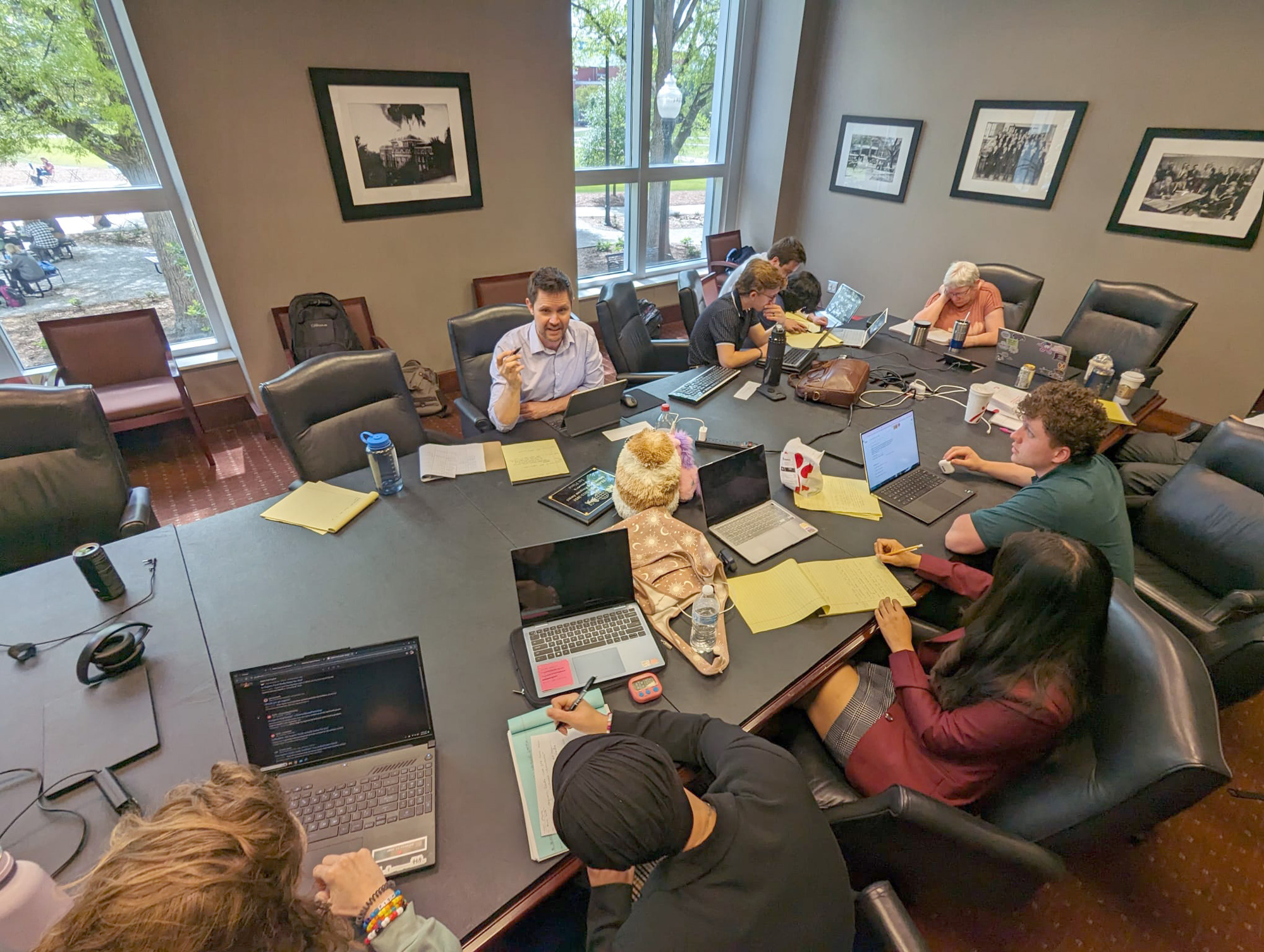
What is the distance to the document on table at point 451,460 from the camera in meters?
2.16

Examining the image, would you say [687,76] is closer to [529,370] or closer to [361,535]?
[529,370]

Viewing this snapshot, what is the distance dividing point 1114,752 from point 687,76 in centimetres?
588

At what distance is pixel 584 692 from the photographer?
1372mm

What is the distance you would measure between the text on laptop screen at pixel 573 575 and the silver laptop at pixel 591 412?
963mm

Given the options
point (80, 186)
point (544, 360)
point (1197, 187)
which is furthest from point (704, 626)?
point (1197, 187)

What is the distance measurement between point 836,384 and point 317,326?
3.26 metres

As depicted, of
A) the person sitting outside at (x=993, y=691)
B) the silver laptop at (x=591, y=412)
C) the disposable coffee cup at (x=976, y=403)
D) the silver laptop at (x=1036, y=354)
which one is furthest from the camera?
the silver laptop at (x=1036, y=354)

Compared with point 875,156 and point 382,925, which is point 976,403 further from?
point 875,156

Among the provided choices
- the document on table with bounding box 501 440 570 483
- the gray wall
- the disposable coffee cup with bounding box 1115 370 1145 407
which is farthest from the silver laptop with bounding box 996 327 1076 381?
the document on table with bounding box 501 440 570 483

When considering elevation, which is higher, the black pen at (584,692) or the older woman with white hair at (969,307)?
the older woman with white hair at (969,307)

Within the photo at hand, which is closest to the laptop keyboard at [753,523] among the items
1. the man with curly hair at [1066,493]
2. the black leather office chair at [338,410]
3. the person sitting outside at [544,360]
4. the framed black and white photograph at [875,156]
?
the man with curly hair at [1066,493]

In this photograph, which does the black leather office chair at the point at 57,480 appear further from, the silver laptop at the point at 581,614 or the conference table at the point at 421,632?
the silver laptop at the point at 581,614

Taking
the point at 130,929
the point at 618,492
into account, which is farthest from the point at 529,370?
the point at 130,929

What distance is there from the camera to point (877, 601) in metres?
1.72
